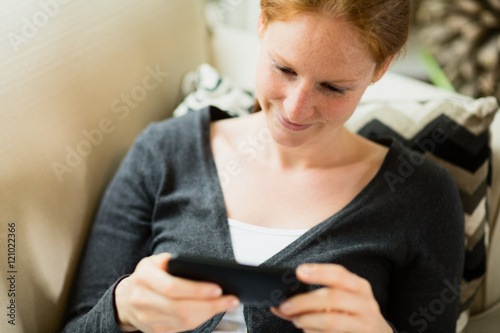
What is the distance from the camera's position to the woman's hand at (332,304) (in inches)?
24.4

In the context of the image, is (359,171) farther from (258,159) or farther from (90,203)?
(90,203)

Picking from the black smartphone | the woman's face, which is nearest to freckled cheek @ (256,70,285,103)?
the woman's face

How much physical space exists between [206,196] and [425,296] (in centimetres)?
44

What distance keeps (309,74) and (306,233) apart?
0.28 metres

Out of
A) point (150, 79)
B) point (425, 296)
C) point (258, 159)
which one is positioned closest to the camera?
point (425, 296)

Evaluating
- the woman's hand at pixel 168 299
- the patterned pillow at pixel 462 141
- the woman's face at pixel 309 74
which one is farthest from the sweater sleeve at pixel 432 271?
the woman's hand at pixel 168 299

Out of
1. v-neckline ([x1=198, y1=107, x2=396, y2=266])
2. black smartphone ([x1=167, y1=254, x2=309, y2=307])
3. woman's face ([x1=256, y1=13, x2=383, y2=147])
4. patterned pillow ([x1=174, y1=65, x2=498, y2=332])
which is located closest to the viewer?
black smartphone ([x1=167, y1=254, x2=309, y2=307])

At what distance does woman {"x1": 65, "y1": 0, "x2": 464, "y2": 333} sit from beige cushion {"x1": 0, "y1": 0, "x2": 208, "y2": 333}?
0.06 metres

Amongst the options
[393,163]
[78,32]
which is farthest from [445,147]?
[78,32]

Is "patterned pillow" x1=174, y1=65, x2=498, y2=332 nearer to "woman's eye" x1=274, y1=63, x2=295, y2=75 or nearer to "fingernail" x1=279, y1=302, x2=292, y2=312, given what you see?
"woman's eye" x1=274, y1=63, x2=295, y2=75

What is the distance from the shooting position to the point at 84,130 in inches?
36.8

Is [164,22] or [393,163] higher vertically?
[164,22]

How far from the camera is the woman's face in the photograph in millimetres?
703

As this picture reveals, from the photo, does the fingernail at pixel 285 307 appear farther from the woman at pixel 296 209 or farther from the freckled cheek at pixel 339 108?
the freckled cheek at pixel 339 108
